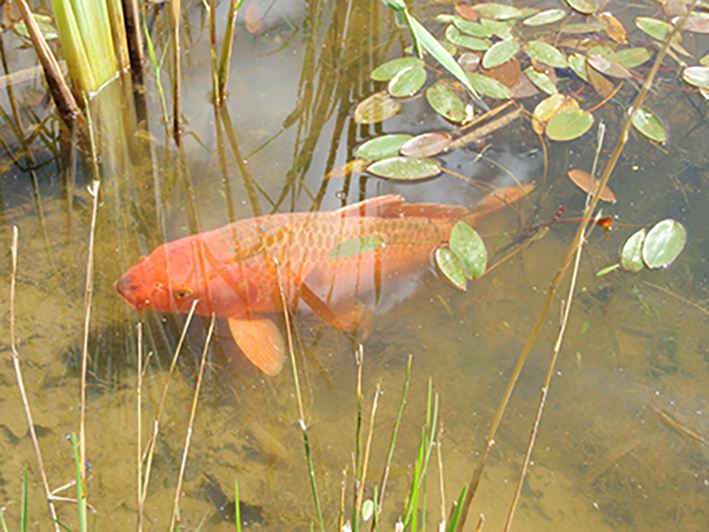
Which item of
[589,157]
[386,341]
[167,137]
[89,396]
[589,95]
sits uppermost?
[167,137]

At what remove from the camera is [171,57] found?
2.73 meters

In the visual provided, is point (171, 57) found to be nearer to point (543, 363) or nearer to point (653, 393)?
point (543, 363)

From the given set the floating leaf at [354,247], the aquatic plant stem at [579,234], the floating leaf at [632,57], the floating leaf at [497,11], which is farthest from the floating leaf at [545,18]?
the aquatic plant stem at [579,234]

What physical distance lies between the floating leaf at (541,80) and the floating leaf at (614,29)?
559 mm

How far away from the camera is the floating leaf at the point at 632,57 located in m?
2.71

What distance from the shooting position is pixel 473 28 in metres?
2.85

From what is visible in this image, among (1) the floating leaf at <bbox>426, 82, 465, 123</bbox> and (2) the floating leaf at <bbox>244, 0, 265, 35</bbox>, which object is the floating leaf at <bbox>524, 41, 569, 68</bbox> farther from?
(2) the floating leaf at <bbox>244, 0, 265, 35</bbox>

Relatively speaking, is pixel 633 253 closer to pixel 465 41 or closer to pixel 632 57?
pixel 632 57

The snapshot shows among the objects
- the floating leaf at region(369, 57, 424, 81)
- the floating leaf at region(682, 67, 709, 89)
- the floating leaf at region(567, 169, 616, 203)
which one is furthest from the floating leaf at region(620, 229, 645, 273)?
the floating leaf at region(369, 57, 424, 81)

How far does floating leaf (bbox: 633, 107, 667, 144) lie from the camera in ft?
8.00

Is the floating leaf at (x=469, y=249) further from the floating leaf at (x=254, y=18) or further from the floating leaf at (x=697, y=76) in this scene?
the floating leaf at (x=254, y=18)

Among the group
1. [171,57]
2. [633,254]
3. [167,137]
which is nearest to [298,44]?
[171,57]

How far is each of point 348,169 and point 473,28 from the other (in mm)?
1182

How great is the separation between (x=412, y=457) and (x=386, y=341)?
1.39 feet
